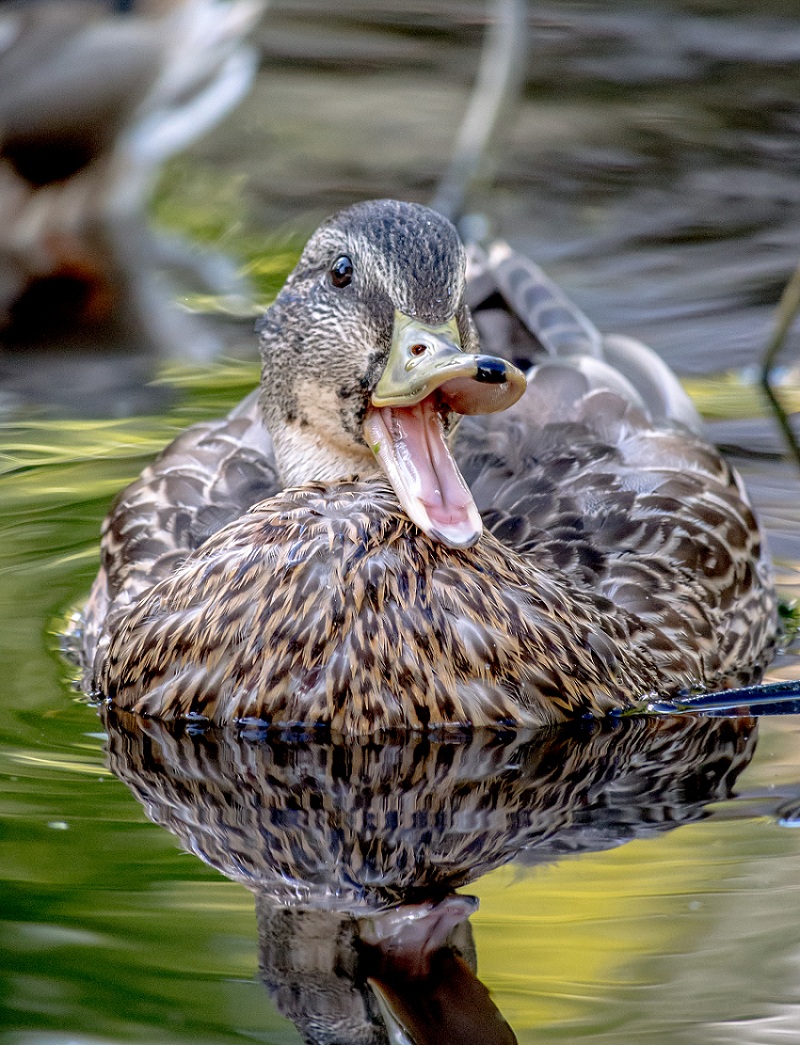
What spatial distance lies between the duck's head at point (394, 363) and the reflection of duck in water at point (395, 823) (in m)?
0.61

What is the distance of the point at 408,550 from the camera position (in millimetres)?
5160

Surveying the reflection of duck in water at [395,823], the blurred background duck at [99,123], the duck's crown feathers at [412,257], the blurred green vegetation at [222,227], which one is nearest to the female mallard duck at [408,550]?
the duck's crown feathers at [412,257]

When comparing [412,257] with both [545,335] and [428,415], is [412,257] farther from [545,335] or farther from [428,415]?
[545,335]

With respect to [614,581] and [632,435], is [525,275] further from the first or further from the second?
[614,581]

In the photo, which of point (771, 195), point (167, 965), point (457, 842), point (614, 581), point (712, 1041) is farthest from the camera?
point (771, 195)

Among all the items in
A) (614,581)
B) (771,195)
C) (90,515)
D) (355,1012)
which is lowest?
(771,195)

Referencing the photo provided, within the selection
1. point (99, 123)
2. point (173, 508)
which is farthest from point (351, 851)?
point (99, 123)

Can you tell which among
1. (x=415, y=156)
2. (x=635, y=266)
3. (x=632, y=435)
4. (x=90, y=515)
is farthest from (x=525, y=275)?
(x=415, y=156)

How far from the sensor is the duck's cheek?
502 centimetres

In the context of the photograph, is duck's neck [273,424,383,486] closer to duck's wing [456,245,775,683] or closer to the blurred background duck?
duck's wing [456,245,775,683]

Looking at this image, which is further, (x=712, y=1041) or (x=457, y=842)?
(x=457, y=842)

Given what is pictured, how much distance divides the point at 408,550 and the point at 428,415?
348mm

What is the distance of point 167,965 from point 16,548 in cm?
301

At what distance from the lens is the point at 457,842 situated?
4.52 meters
